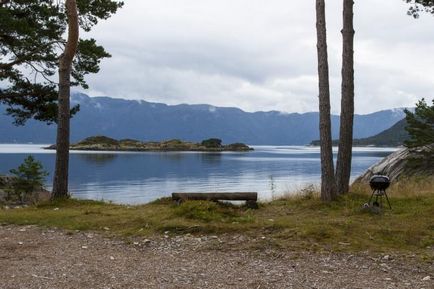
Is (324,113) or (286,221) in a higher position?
(324,113)

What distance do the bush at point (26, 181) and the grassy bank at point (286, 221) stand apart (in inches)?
425

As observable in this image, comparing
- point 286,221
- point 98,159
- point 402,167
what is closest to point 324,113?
point 286,221

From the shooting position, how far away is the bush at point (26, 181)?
2545cm

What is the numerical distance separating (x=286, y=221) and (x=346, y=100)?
567 cm

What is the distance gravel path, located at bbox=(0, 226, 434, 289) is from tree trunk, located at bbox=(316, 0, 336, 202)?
529cm

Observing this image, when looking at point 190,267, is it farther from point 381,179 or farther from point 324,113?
point 324,113

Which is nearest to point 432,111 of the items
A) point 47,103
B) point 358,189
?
point 358,189

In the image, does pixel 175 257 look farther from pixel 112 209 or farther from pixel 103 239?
pixel 112 209

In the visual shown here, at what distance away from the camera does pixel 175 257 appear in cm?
867

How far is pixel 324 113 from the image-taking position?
14406 mm

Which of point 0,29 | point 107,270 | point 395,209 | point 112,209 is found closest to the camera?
point 107,270

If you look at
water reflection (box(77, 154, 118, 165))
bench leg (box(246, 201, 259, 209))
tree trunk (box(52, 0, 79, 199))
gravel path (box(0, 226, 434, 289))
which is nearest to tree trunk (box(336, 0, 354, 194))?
bench leg (box(246, 201, 259, 209))

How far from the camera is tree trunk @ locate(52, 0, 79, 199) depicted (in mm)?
16406

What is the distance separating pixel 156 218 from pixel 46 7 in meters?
14.0
